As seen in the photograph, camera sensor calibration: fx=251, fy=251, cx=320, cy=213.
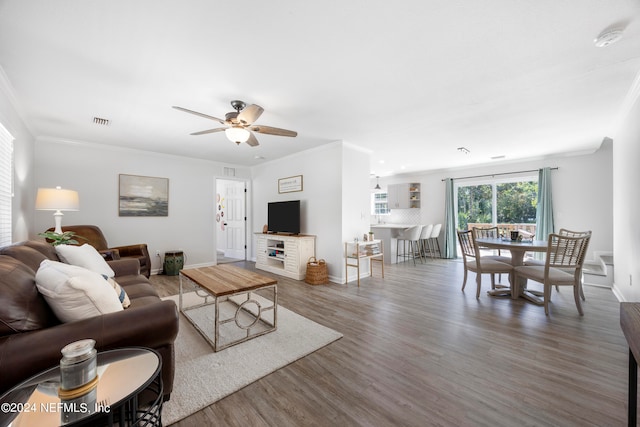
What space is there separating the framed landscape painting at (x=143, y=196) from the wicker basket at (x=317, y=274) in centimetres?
324

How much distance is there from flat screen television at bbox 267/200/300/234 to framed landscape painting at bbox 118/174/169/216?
7.00 feet

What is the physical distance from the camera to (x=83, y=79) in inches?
92.5

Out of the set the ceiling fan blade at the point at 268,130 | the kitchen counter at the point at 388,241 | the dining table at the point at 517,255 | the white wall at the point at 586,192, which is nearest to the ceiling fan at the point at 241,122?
the ceiling fan blade at the point at 268,130

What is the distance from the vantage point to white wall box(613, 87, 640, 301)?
2.67 m

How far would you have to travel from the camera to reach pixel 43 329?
123 cm

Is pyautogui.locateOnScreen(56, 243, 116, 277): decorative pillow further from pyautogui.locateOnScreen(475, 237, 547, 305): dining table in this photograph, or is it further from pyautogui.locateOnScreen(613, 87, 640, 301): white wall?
pyautogui.locateOnScreen(613, 87, 640, 301): white wall

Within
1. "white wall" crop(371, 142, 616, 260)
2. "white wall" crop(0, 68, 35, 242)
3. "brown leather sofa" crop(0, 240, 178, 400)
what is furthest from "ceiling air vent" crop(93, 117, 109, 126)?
"white wall" crop(371, 142, 616, 260)

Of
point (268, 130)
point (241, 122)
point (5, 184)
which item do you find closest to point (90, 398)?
point (241, 122)

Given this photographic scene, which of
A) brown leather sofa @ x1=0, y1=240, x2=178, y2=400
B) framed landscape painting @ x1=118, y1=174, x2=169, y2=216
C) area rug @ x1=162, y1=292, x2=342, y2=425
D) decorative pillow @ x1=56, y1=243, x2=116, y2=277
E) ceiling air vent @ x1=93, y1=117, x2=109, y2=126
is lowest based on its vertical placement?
area rug @ x1=162, y1=292, x2=342, y2=425

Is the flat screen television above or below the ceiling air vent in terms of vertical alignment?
below

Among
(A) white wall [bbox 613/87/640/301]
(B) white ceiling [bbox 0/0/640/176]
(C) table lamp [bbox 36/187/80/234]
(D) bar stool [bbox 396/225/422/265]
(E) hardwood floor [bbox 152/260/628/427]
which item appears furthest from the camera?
(D) bar stool [bbox 396/225/422/265]

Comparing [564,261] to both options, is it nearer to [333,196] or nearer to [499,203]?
[333,196]

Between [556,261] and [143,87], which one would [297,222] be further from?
[556,261]

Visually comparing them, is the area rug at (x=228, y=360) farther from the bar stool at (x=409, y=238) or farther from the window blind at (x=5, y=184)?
the bar stool at (x=409, y=238)
